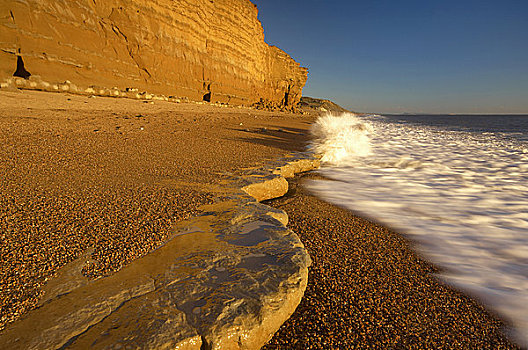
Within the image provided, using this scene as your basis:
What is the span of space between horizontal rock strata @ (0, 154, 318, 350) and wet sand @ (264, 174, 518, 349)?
137 millimetres

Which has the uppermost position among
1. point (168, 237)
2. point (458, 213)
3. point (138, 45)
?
point (138, 45)

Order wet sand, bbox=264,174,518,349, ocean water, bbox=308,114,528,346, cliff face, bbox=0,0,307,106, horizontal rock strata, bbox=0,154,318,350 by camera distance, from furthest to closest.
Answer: cliff face, bbox=0,0,307,106 → ocean water, bbox=308,114,528,346 → wet sand, bbox=264,174,518,349 → horizontal rock strata, bbox=0,154,318,350

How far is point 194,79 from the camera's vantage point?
15117 mm

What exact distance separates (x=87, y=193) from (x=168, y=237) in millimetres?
922

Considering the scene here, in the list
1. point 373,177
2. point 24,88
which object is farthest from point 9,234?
point 24,88

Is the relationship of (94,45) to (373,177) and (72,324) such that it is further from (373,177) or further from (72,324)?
(72,324)

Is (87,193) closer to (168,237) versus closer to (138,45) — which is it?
(168,237)

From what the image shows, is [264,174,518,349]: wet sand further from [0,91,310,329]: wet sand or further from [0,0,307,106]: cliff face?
[0,0,307,106]: cliff face

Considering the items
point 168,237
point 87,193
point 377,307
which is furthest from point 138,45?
point 377,307

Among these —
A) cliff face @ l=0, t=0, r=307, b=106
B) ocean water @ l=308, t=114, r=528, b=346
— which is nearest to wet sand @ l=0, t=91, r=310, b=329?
ocean water @ l=308, t=114, r=528, b=346

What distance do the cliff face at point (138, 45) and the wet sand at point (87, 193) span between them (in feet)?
19.3

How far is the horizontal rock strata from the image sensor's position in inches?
30.9

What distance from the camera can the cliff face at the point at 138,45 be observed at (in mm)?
7621

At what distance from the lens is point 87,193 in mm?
1812
